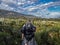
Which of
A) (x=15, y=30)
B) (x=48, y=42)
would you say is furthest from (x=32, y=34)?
(x=15, y=30)

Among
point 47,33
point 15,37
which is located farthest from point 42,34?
point 15,37

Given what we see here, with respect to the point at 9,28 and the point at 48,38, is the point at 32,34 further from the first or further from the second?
the point at 9,28

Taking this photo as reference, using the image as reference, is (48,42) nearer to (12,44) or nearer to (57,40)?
(57,40)

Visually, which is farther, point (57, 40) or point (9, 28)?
point (9, 28)

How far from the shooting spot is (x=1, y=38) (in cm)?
1188

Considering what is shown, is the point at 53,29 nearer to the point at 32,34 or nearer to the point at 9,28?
the point at 9,28

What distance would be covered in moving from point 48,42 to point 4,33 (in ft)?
7.14

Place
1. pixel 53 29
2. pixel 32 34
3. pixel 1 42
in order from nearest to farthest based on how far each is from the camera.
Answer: pixel 32 34
pixel 1 42
pixel 53 29

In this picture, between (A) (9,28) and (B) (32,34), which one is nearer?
(B) (32,34)

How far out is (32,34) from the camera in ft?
26.3

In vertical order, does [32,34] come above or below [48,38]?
above

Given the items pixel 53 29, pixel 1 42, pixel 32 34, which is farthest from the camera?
pixel 53 29

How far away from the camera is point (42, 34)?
12383 mm

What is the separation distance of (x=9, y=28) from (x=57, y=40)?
2.68 metres
